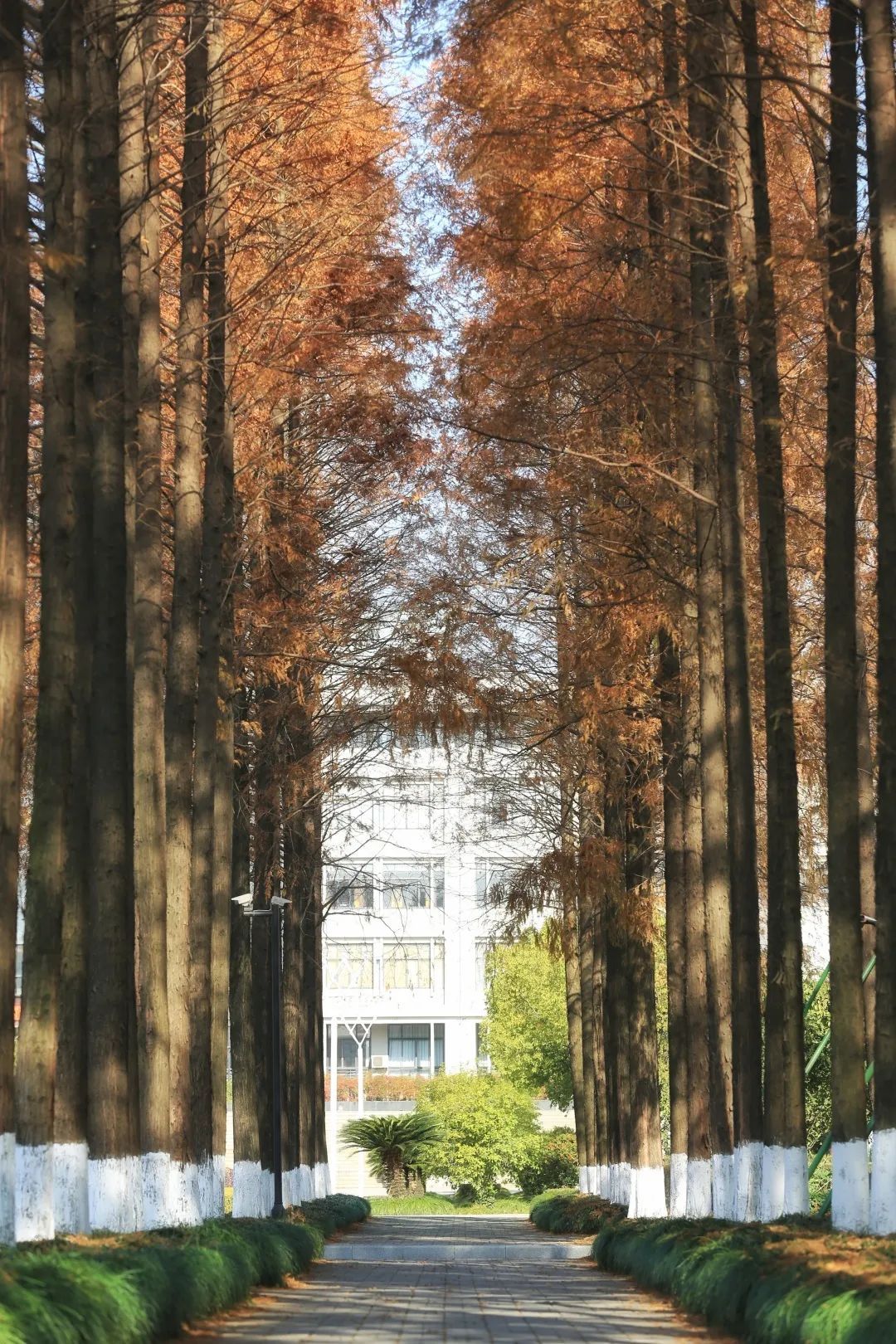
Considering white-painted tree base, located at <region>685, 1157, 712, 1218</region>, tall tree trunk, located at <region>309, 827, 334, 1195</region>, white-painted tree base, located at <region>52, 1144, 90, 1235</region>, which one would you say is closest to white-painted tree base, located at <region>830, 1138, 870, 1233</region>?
white-painted tree base, located at <region>52, 1144, 90, 1235</region>

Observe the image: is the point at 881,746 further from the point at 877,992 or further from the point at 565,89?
the point at 565,89

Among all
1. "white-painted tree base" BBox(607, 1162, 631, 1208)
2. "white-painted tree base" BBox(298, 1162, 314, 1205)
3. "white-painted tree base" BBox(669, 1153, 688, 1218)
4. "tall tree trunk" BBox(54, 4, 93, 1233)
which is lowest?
"white-painted tree base" BBox(298, 1162, 314, 1205)

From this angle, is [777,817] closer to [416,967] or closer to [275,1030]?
[275,1030]

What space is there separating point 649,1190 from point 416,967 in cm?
7580

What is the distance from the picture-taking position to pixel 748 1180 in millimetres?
17141

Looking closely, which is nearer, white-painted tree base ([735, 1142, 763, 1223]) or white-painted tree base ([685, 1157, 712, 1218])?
white-painted tree base ([735, 1142, 763, 1223])

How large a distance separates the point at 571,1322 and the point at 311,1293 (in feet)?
15.0

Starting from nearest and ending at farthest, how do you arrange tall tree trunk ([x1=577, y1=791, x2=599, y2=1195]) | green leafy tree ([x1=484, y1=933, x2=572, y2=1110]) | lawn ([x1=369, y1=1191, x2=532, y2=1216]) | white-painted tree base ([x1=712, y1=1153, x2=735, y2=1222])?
white-painted tree base ([x1=712, y1=1153, x2=735, y2=1222]) → tall tree trunk ([x1=577, y1=791, x2=599, y2=1195]) → lawn ([x1=369, y1=1191, x2=532, y2=1216]) → green leafy tree ([x1=484, y1=933, x2=572, y2=1110])

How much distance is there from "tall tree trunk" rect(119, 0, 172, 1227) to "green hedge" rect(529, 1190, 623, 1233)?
1384 cm

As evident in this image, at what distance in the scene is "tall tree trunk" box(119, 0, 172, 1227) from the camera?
16.3 meters

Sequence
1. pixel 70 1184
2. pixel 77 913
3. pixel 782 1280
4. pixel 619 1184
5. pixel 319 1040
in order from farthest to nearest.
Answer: pixel 319 1040
pixel 619 1184
pixel 77 913
pixel 70 1184
pixel 782 1280

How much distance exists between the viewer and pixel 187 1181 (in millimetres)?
17938

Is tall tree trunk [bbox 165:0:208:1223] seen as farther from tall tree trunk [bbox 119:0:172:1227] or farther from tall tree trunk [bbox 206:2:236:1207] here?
tall tree trunk [bbox 119:0:172:1227]

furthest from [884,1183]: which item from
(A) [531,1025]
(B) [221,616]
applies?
(A) [531,1025]
